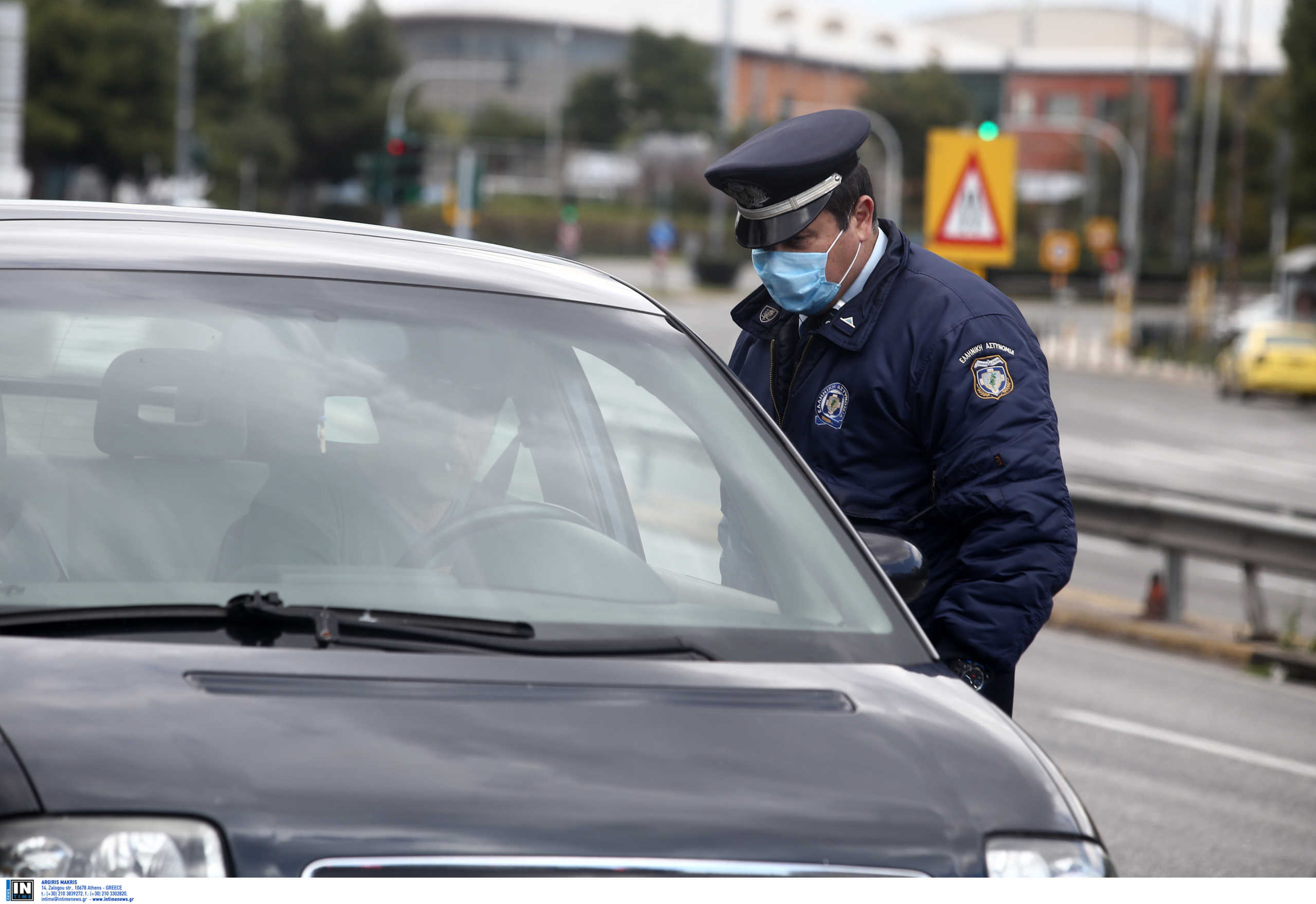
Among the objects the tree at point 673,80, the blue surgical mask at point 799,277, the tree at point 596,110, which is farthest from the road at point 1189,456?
the tree at point 596,110

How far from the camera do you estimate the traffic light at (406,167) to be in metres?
24.4

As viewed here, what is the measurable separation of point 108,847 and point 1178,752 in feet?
20.6

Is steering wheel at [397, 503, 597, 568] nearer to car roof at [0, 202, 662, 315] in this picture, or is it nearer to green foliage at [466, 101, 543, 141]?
car roof at [0, 202, 662, 315]

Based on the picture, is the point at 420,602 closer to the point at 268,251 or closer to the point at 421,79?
the point at 268,251

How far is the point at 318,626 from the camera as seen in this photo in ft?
7.63

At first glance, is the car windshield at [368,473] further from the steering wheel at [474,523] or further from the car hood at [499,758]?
the car hood at [499,758]

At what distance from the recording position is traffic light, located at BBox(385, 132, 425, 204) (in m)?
24.4

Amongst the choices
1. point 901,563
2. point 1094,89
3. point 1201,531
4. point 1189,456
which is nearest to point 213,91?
point 1189,456

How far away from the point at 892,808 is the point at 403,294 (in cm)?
120

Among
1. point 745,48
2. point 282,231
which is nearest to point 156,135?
point 745,48

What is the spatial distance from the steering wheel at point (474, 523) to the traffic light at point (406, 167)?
21.9 meters

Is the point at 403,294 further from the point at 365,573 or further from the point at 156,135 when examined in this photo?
the point at 156,135
